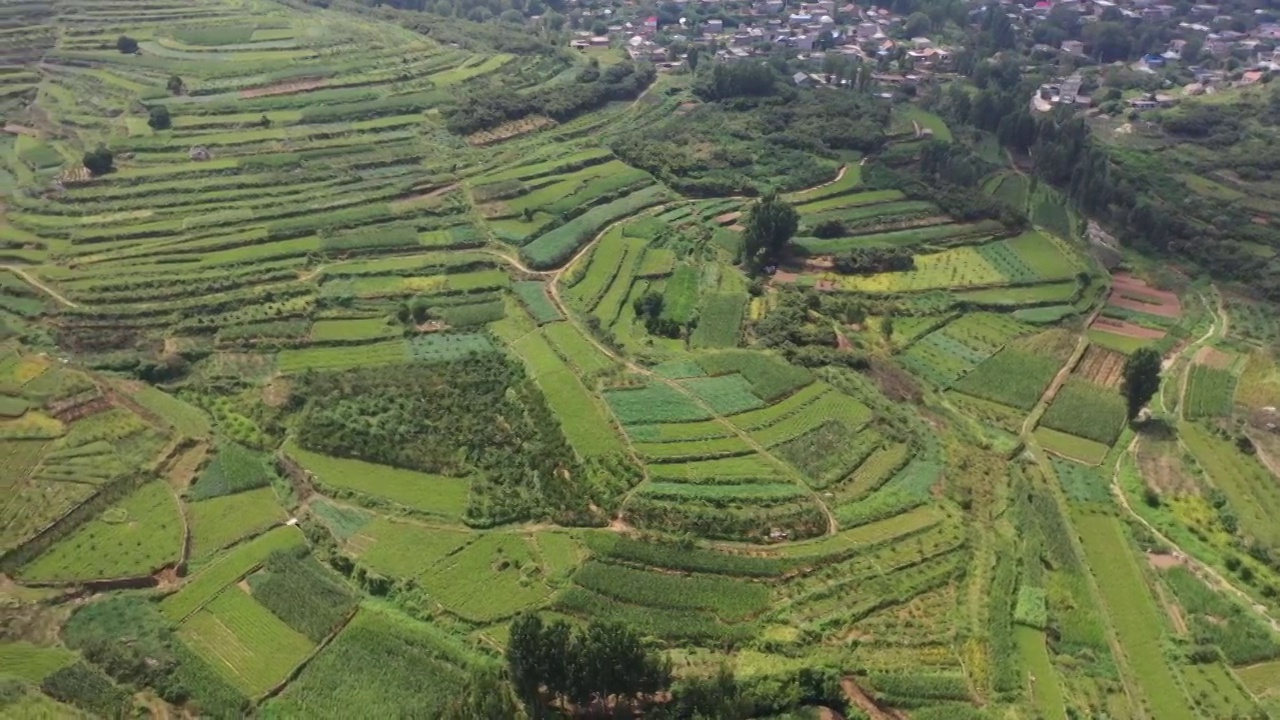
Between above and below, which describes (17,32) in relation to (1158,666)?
above

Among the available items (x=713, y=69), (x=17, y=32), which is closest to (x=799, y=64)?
(x=713, y=69)

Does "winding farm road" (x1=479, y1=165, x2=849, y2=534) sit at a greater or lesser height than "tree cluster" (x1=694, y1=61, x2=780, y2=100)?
lesser

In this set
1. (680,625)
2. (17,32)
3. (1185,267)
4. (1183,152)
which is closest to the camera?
(680,625)

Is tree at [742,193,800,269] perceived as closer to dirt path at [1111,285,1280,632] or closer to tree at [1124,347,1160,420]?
Result: tree at [1124,347,1160,420]

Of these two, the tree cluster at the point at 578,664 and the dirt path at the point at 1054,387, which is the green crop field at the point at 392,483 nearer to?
the tree cluster at the point at 578,664

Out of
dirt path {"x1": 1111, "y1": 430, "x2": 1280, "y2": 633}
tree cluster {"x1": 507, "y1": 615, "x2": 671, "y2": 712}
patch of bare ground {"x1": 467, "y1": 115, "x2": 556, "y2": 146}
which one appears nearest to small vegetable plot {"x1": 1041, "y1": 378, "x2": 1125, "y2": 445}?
dirt path {"x1": 1111, "y1": 430, "x2": 1280, "y2": 633}

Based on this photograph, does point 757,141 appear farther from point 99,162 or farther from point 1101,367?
point 99,162

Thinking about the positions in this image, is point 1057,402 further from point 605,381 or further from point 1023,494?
point 605,381

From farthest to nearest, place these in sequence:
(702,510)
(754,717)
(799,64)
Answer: (799,64)
(702,510)
(754,717)
